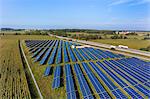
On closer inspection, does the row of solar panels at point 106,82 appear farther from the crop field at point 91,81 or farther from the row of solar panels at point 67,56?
the row of solar panels at point 67,56

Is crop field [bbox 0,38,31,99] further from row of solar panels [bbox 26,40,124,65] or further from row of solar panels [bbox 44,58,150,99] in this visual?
row of solar panels [bbox 26,40,124,65]

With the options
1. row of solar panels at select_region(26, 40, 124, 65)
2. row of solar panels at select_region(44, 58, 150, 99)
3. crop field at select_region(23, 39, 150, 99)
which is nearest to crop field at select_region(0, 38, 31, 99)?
crop field at select_region(23, 39, 150, 99)

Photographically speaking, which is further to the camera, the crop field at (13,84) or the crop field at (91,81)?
the crop field at (13,84)

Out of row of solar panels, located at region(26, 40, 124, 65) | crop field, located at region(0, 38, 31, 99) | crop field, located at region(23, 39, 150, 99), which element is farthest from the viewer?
row of solar panels, located at region(26, 40, 124, 65)

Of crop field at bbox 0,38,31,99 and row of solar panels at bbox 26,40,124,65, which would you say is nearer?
crop field at bbox 0,38,31,99

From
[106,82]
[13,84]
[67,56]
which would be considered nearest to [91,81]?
[106,82]

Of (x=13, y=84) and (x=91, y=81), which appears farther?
(x=91, y=81)

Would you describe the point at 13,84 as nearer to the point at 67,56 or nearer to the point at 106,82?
the point at 106,82

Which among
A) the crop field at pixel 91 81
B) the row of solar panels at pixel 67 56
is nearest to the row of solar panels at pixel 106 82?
the crop field at pixel 91 81

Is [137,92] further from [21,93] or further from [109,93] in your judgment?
[21,93]
